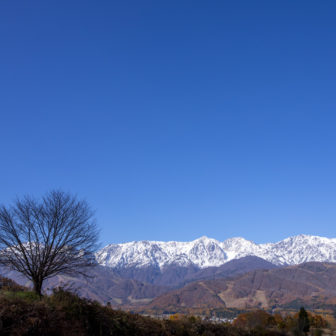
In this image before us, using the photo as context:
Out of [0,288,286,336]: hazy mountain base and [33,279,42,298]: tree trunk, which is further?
[33,279,42,298]: tree trunk

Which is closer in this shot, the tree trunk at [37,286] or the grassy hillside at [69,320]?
the grassy hillside at [69,320]

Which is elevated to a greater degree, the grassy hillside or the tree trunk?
the tree trunk

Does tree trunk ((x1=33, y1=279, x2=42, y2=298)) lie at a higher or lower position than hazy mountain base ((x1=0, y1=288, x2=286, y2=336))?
higher

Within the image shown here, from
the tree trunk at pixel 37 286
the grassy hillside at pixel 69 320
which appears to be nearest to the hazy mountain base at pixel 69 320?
Answer: the grassy hillside at pixel 69 320

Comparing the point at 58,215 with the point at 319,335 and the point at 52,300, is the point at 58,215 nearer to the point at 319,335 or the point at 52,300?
the point at 52,300

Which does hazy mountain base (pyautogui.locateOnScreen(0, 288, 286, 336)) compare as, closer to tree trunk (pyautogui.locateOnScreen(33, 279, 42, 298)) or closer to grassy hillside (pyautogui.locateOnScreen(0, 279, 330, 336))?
grassy hillside (pyautogui.locateOnScreen(0, 279, 330, 336))

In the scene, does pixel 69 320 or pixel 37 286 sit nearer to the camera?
pixel 69 320

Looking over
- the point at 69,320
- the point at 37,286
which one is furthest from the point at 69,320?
the point at 37,286

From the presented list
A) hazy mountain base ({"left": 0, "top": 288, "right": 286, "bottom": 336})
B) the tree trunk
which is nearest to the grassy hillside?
hazy mountain base ({"left": 0, "top": 288, "right": 286, "bottom": 336})

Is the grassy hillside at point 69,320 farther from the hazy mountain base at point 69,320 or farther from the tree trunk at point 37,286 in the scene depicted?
the tree trunk at point 37,286

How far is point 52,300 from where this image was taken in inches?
751

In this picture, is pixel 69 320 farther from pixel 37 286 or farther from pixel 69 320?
pixel 37 286

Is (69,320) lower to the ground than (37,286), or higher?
lower

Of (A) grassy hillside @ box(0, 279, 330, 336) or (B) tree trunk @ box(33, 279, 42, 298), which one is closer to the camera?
(A) grassy hillside @ box(0, 279, 330, 336)
